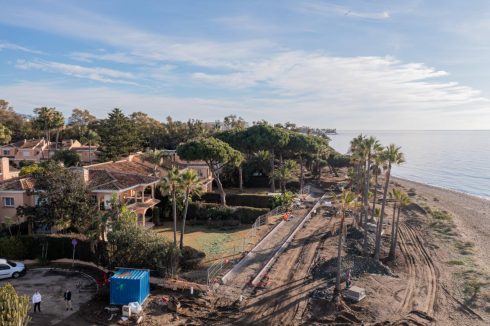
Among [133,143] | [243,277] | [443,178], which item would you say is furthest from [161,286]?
[443,178]

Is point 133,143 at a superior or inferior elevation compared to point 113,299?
superior

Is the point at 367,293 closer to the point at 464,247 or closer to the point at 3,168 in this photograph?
the point at 464,247

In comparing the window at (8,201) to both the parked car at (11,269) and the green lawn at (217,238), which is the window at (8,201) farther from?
the green lawn at (217,238)

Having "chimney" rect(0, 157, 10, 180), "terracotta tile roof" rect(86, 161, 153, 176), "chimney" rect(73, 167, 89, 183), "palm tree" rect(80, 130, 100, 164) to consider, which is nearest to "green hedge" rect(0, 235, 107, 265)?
"chimney" rect(73, 167, 89, 183)

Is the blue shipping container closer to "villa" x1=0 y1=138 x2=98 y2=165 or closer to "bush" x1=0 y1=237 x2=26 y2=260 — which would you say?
"bush" x1=0 y1=237 x2=26 y2=260

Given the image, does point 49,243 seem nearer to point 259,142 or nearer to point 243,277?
point 243,277

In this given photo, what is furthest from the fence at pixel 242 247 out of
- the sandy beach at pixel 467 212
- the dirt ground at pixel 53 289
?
the sandy beach at pixel 467 212
